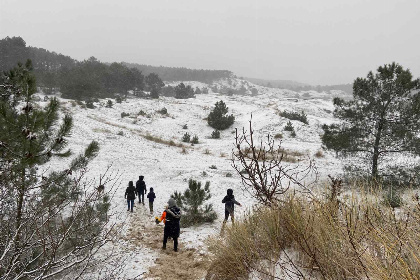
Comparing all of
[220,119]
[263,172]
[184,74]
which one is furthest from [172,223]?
[184,74]

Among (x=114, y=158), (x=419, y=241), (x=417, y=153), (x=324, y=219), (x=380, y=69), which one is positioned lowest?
(x=114, y=158)

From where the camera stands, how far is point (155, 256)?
242 inches

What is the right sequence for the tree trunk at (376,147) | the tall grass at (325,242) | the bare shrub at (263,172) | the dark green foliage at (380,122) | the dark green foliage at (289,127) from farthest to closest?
the dark green foliage at (289,127)
the tree trunk at (376,147)
the dark green foliage at (380,122)
the bare shrub at (263,172)
the tall grass at (325,242)

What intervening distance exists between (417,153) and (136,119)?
2605 centimetres

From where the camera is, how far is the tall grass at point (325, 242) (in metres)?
1.72

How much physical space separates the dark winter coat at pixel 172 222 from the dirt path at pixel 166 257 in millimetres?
486

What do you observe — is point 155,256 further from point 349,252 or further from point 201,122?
point 201,122

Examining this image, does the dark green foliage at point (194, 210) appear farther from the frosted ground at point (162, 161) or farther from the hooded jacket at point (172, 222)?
the hooded jacket at point (172, 222)

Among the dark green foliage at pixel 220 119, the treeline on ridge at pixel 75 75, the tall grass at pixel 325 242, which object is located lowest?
the dark green foliage at pixel 220 119

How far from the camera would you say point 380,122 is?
11.4 meters

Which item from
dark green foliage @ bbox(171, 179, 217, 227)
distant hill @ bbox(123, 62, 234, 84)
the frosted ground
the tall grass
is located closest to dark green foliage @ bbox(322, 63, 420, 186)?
the frosted ground

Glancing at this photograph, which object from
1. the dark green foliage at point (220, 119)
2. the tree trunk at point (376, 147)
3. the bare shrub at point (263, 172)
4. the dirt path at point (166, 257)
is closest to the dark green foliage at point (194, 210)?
the dirt path at point (166, 257)

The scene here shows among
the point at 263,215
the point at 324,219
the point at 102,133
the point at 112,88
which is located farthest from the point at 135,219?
the point at 112,88

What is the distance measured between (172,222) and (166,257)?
2.69 feet
